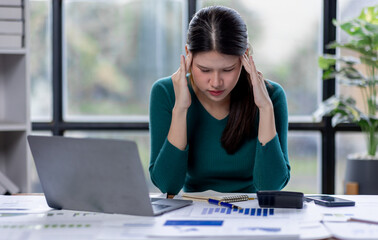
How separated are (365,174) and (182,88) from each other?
66.4 inches

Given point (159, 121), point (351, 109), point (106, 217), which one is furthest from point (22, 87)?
point (351, 109)

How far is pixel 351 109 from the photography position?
2971 millimetres

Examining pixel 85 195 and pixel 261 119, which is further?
pixel 261 119

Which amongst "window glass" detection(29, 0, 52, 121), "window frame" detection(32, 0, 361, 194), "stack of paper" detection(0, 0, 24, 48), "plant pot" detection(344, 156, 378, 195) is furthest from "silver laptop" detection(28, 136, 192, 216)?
"window glass" detection(29, 0, 52, 121)

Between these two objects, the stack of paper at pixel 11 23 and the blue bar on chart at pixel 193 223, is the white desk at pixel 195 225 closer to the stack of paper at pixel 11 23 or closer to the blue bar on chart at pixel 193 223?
A: the blue bar on chart at pixel 193 223

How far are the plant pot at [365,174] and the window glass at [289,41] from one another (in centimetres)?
52

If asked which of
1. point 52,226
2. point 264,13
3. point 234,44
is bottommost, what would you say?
point 52,226

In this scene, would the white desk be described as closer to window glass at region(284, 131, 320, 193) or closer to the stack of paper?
the stack of paper

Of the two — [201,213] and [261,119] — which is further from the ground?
[261,119]

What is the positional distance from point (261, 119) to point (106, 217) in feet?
2.10

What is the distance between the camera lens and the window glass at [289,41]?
332 centimetres

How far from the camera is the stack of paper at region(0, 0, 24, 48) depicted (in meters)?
2.41

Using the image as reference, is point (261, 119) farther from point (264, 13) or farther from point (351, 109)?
point (264, 13)

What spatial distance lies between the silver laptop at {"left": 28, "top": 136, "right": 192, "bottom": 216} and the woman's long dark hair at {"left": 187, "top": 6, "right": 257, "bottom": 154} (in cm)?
50
